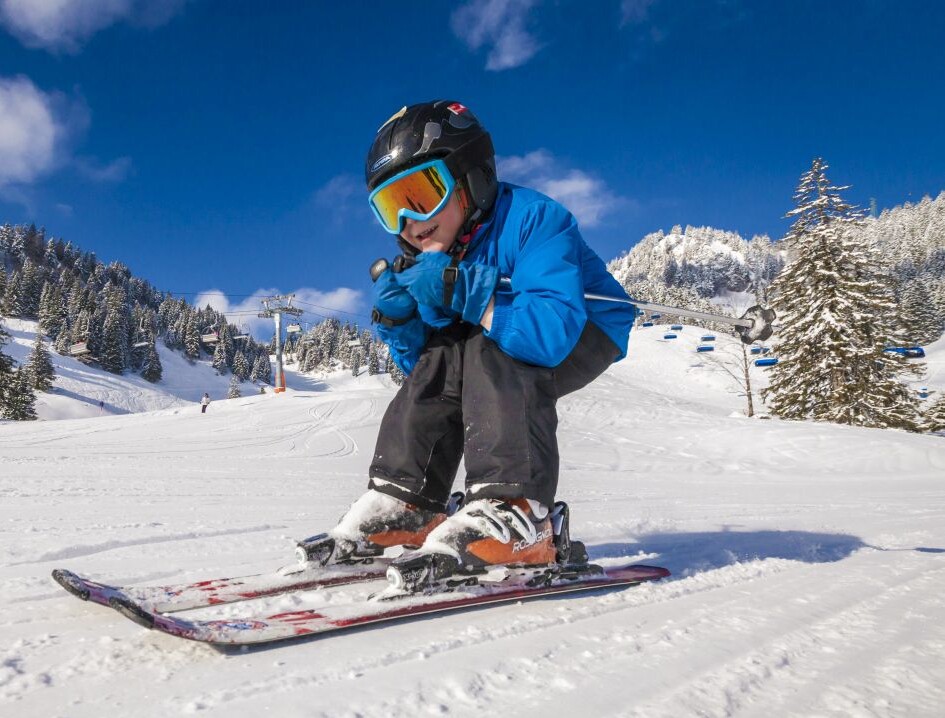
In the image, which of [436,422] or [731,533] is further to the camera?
[731,533]

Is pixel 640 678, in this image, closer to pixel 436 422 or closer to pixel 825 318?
pixel 436 422

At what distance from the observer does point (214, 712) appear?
892 mm

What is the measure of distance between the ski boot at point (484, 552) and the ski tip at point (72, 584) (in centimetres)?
72

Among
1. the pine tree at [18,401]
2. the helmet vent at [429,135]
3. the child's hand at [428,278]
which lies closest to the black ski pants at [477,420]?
the child's hand at [428,278]

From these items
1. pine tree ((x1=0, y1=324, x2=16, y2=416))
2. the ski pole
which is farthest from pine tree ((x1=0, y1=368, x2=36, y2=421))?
the ski pole

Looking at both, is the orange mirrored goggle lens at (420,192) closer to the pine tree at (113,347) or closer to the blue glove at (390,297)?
the blue glove at (390,297)

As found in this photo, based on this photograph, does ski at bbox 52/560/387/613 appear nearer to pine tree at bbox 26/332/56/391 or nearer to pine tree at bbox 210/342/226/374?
pine tree at bbox 26/332/56/391

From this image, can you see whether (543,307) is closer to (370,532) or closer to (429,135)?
(429,135)

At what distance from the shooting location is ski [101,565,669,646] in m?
1.13

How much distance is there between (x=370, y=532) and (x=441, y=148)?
1494 millimetres

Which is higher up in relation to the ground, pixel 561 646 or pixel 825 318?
pixel 825 318

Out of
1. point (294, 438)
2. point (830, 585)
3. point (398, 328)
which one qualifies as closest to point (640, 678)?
point (830, 585)

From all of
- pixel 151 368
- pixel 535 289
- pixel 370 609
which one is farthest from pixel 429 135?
pixel 151 368

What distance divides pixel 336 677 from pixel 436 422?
1223 millimetres
